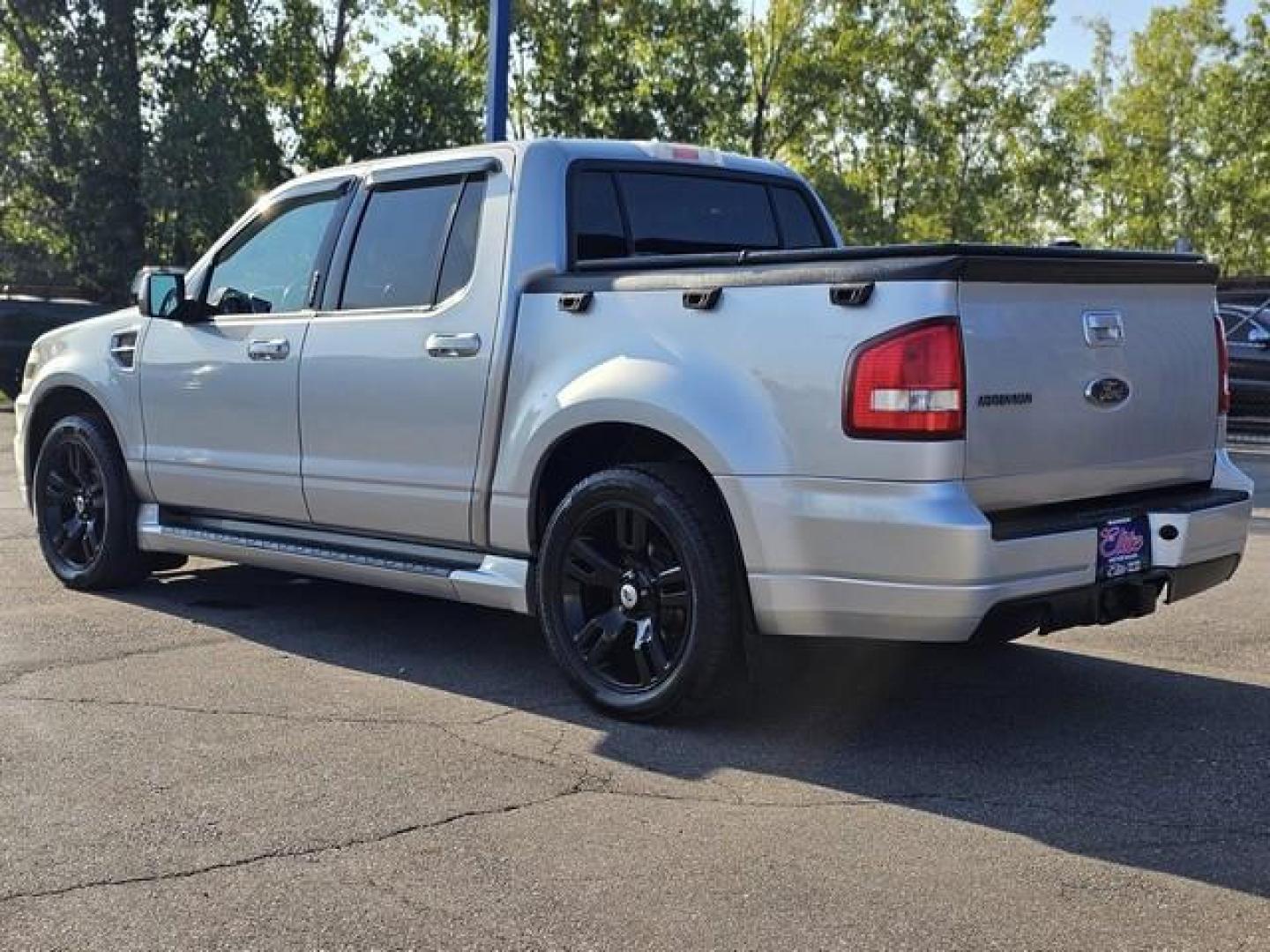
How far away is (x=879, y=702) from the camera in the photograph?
17.1 ft

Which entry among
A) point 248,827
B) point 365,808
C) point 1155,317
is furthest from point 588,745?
point 1155,317

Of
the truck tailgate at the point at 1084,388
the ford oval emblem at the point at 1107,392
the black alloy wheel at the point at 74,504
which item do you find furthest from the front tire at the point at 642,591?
the black alloy wheel at the point at 74,504

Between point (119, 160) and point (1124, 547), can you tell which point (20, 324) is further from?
point (1124, 547)

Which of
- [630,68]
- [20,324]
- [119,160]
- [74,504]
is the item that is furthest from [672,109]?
[74,504]

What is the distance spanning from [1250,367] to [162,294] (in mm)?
13802

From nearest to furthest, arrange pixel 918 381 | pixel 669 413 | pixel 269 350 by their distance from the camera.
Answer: pixel 918 381, pixel 669 413, pixel 269 350

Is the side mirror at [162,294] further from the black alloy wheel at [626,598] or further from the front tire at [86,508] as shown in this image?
the black alloy wheel at [626,598]

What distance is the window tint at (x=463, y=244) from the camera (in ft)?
18.0

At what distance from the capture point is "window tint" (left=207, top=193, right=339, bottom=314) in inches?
244

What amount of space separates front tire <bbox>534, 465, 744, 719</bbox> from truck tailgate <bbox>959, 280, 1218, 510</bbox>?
33.8 inches

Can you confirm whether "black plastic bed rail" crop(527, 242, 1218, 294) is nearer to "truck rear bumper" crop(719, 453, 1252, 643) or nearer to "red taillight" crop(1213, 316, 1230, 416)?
"red taillight" crop(1213, 316, 1230, 416)

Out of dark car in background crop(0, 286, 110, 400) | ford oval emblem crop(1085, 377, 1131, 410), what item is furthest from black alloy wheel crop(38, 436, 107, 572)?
dark car in background crop(0, 286, 110, 400)

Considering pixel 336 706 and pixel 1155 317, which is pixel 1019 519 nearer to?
pixel 1155 317

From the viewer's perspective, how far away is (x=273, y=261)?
6426mm
